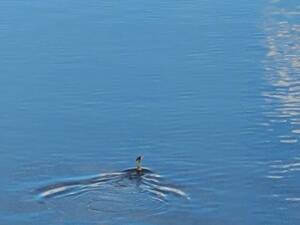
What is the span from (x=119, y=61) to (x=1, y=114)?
4110mm

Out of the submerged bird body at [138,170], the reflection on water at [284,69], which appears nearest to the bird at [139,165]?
the submerged bird body at [138,170]

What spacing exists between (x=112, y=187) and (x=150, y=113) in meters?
3.69

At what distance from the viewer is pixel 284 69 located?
20859 mm

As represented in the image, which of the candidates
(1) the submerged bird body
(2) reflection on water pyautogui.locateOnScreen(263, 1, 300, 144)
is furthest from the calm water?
(1) the submerged bird body

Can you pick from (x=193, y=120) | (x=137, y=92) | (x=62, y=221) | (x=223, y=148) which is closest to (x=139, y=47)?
(x=137, y=92)

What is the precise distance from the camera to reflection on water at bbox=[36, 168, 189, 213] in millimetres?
14305

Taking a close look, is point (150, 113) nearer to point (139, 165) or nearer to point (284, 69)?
point (139, 165)

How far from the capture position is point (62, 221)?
1349cm

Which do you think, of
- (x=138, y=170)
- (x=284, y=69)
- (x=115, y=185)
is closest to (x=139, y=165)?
(x=138, y=170)

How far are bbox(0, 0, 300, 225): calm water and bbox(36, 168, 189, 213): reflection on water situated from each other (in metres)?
0.03

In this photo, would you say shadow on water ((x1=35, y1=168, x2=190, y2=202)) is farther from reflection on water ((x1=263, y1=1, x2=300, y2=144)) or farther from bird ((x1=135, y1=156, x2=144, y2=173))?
reflection on water ((x1=263, y1=1, x2=300, y2=144))

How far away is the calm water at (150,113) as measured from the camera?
1417 cm

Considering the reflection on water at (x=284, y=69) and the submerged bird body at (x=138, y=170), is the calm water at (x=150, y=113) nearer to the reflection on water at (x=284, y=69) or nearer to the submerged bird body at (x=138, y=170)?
the reflection on water at (x=284, y=69)

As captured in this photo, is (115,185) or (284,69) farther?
(284,69)
